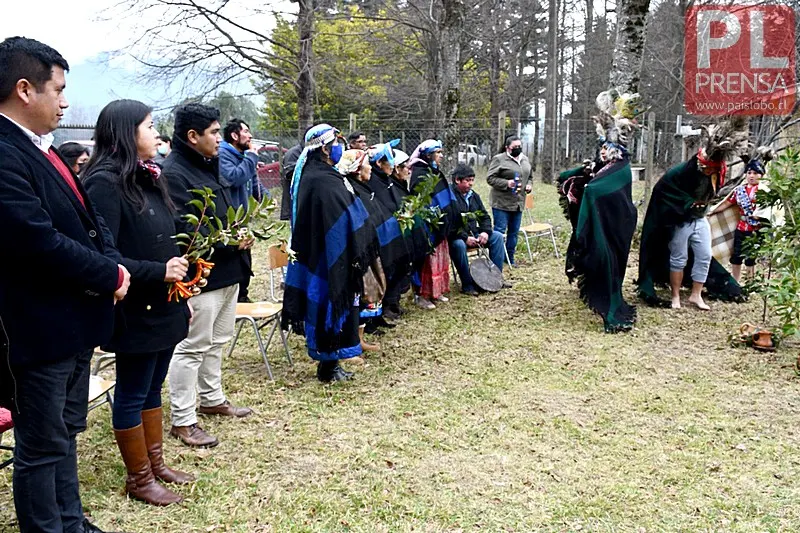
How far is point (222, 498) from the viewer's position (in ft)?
11.2

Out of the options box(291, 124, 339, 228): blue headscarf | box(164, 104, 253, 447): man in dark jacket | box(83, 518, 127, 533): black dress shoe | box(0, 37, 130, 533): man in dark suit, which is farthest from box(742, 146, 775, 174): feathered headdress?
box(83, 518, 127, 533): black dress shoe

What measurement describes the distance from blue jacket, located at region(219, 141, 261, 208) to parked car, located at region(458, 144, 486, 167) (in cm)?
933

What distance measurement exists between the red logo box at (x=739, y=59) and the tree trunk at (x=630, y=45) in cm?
179

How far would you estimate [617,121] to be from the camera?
6.83 m

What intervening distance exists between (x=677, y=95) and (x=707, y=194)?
15.6m

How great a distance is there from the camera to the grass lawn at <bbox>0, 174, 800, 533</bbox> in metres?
3.32

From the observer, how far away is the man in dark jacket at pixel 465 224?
8000 mm

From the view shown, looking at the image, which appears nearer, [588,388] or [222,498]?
[222,498]

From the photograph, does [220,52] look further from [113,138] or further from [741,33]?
[113,138]

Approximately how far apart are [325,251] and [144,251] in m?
1.85

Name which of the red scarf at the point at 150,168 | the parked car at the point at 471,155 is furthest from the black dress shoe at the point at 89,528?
the parked car at the point at 471,155

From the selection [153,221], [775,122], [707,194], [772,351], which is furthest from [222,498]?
[775,122]

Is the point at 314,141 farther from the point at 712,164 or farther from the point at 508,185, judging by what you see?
the point at 508,185

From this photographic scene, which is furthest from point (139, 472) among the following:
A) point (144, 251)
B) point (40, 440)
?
point (144, 251)
